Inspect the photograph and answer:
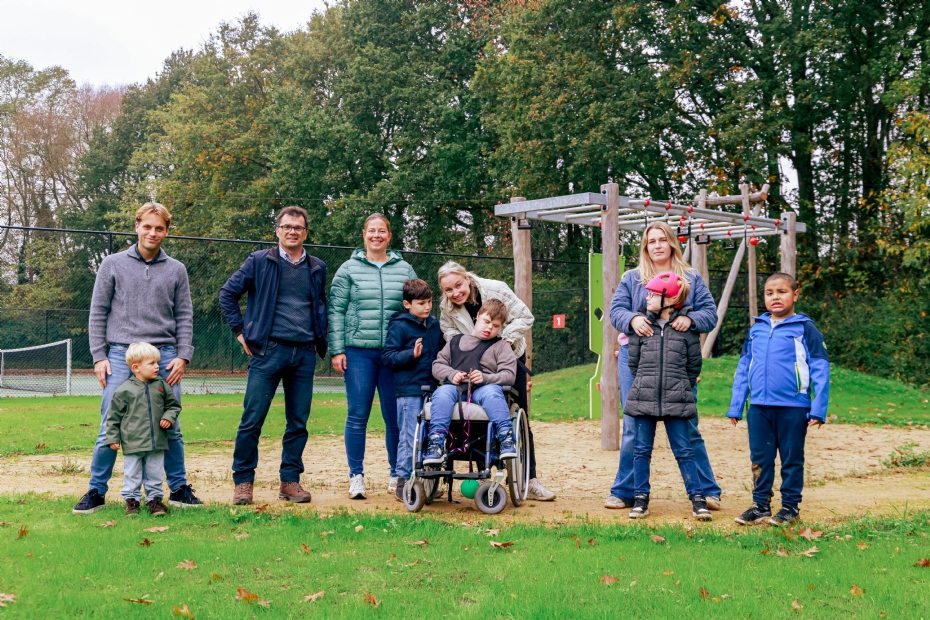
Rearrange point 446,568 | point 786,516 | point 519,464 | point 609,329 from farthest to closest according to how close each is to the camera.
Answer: point 609,329 < point 519,464 < point 786,516 < point 446,568

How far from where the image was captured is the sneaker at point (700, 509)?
5367 millimetres

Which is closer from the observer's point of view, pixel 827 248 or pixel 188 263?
pixel 827 248

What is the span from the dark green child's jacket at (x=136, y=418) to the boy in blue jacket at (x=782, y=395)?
3470 millimetres

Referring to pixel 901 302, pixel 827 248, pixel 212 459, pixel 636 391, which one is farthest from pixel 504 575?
pixel 827 248

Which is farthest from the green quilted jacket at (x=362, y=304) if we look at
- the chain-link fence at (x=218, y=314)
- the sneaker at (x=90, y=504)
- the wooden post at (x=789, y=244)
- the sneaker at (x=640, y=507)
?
the chain-link fence at (x=218, y=314)

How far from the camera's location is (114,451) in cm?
547

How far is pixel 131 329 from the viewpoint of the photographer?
5.47 m

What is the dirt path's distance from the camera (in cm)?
593

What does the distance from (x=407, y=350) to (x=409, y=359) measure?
0.06 meters

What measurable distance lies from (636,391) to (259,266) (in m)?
2.58

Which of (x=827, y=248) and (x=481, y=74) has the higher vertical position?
(x=481, y=74)

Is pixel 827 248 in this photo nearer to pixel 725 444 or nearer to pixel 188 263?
pixel 725 444

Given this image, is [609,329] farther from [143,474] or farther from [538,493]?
[143,474]

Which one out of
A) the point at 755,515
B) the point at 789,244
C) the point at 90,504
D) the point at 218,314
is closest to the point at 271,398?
the point at 90,504
